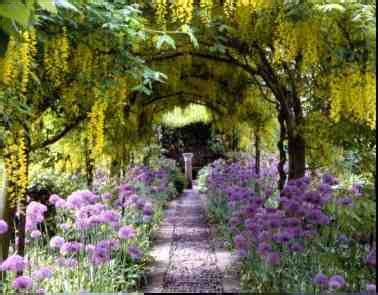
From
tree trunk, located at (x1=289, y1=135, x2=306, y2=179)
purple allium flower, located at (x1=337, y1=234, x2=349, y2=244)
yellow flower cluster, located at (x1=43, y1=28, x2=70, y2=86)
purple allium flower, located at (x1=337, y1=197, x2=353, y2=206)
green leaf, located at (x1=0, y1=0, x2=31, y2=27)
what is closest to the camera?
green leaf, located at (x1=0, y1=0, x2=31, y2=27)

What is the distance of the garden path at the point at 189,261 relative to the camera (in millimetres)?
4930

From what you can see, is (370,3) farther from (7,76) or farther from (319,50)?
(7,76)

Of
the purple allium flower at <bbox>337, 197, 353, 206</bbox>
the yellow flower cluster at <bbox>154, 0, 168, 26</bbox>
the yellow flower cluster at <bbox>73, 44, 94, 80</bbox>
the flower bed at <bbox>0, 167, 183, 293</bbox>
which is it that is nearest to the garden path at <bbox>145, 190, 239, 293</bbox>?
the flower bed at <bbox>0, 167, 183, 293</bbox>

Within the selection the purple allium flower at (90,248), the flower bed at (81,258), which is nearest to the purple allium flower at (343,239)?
the flower bed at (81,258)

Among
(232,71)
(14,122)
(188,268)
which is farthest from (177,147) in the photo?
(14,122)

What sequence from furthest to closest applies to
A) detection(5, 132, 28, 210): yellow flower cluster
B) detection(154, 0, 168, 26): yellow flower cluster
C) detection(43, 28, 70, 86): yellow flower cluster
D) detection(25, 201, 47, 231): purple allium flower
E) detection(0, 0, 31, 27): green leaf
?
detection(154, 0, 168, 26): yellow flower cluster, detection(25, 201, 47, 231): purple allium flower, detection(43, 28, 70, 86): yellow flower cluster, detection(5, 132, 28, 210): yellow flower cluster, detection(0, 0, 31, 27): green leaf

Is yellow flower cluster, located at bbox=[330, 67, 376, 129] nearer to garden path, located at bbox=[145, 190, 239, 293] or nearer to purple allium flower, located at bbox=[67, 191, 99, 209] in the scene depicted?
garden path, located at bbox=[145, 190, 239, 293]

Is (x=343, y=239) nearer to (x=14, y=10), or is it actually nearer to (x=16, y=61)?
(x=16, y=61)

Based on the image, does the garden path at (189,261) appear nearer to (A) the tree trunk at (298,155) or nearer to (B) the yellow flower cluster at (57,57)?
(A) the tree trunk at (298,155)

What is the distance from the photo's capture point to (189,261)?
20.1 feet

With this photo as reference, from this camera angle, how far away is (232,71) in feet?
24.2

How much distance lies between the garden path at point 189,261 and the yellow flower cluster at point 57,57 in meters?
2.07

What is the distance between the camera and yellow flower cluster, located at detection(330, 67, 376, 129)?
3576mm

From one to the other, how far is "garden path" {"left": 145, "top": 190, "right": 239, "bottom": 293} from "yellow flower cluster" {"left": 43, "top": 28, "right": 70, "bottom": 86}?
6.79ft
